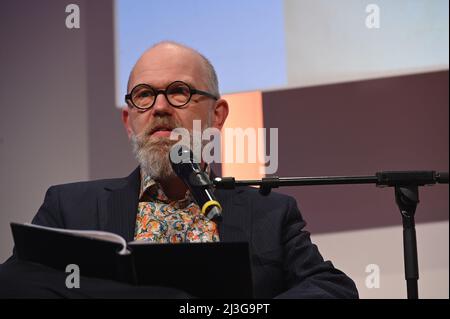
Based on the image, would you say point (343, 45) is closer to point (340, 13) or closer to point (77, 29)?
point (340, 13)

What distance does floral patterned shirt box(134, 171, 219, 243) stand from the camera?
1.78 m

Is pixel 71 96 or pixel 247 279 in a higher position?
pixel 71 96

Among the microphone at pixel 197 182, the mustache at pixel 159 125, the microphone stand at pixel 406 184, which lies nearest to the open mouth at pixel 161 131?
the mustache at pixel 159 125

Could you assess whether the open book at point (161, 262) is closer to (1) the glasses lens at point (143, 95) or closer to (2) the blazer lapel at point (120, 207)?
(2) the blazer lapel at point (120, 207)

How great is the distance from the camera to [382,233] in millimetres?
2328

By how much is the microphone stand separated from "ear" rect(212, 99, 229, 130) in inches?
27.1

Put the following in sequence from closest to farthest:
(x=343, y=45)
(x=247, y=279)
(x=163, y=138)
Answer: (x=247, y=279)
(x=163, y=138)
(x=343, y=45)

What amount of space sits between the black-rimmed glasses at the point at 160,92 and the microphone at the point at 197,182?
0.43 metres

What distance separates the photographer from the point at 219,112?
2.03 meters

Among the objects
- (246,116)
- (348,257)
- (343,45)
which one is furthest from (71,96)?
(348,257)

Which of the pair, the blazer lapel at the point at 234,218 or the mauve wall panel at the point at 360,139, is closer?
the blazer lapel at the point at 234,218

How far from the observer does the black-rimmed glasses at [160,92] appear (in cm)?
181

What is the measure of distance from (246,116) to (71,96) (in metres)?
0.70

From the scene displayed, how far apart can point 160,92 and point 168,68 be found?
103mm
